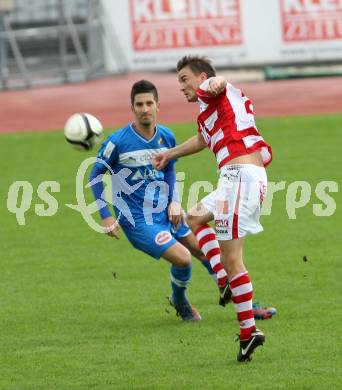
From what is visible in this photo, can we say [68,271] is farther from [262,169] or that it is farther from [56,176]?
[56,176]

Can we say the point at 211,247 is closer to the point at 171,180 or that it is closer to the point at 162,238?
the point at 162,238

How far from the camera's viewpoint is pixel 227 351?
761cm

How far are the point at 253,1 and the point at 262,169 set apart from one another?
2026 cm

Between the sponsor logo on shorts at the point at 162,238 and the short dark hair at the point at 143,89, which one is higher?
the short dark hair at the point at 143,89

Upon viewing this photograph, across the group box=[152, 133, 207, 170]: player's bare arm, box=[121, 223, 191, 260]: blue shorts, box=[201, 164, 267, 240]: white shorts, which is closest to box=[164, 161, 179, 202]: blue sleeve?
box=[121, 223, 191, 260]: blue shorts

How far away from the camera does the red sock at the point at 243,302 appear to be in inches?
289

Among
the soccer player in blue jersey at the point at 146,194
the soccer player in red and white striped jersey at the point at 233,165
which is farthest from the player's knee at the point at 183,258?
the soccer player in red and white striped jersey at the point at 233,165

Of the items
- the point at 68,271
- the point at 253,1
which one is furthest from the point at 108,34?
the point at 68,271

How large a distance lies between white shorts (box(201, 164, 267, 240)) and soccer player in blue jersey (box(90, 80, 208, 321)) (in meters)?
1.07

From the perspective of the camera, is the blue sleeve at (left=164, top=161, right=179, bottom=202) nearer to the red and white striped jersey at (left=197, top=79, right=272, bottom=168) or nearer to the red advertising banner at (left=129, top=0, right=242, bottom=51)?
the red and white striped jersey at (left=197, top=79, right=272, bottom=168)

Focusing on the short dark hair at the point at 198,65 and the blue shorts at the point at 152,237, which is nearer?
the short dark hair at the point at 198,65

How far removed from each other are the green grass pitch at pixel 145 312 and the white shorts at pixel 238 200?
821 millimetres

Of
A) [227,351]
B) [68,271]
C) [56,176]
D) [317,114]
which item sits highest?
[227,351]

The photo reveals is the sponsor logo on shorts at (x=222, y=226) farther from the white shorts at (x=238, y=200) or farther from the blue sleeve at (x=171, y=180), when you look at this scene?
the blue sleeve at (x=171, y=180)
